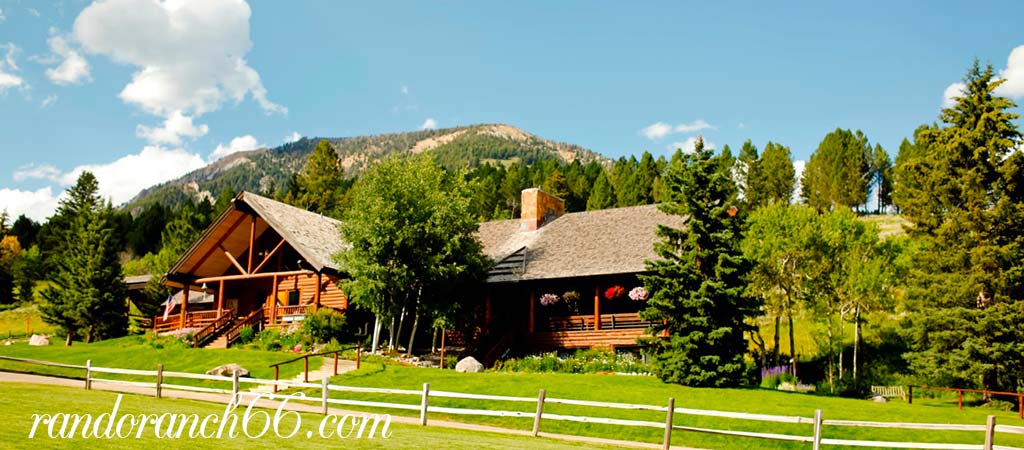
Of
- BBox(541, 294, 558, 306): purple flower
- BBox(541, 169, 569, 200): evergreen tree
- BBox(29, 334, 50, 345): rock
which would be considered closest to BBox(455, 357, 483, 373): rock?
BBox(541, 294, 558, 306): purple flower

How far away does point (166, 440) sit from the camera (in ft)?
41.4

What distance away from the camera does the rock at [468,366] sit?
2839 centimetres

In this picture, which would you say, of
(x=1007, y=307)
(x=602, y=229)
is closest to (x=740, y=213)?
(x=1007, y=307)

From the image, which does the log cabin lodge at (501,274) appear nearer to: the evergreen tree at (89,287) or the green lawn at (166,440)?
the evergreen tree at (89,287)

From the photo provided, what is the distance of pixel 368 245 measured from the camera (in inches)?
1211

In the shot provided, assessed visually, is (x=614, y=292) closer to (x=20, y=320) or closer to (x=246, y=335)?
(x=246, y=335)

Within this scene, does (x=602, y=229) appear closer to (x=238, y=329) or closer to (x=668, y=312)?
(x=668, y=312)

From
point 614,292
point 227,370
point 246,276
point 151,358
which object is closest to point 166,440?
point 227,370

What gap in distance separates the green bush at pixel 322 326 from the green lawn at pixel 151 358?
7.67 feet

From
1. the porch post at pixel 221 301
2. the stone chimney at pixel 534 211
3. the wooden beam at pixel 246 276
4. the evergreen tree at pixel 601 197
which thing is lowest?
the porch post at pixel 221 301

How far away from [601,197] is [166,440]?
7372 cm

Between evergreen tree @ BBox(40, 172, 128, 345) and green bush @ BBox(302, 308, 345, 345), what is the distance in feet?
44.0

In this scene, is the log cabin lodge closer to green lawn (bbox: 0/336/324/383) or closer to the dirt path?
green lawn (bbox: 0/336/324/383)

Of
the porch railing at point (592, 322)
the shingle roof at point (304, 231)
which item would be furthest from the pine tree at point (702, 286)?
the shingle roof at point (304, 231)
